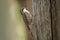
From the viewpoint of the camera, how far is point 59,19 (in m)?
0.55

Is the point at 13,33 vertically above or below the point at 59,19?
below

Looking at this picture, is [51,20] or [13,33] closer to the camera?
[51,20]

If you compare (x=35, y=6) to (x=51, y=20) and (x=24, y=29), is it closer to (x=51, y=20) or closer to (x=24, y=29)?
(x=51, y=20)

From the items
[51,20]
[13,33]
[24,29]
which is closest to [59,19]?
[51,20]

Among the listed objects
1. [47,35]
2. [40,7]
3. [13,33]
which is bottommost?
[13,33]

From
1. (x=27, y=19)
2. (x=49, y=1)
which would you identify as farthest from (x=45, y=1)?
(x=27, y=19)

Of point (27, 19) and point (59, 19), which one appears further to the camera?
point (27, 19)

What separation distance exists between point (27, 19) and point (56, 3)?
292 millimetres

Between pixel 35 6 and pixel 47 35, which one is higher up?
pixel 35 6

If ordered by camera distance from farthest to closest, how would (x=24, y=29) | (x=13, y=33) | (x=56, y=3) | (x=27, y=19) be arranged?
(x=13, y=33) < (x=24, y=29) < (x=27, y=19) < (x=56, y=3)

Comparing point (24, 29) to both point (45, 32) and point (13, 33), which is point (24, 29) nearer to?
point (13, 33)

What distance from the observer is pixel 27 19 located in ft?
2.66

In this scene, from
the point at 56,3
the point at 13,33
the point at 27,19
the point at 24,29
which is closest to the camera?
the point at 56,3

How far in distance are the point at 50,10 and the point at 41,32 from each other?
0.30 feet
